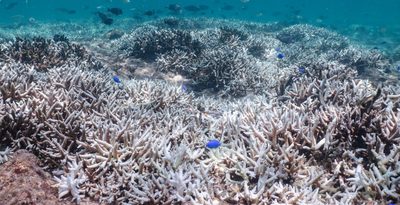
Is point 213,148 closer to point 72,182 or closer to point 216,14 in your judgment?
point 72,182

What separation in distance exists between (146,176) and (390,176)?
2592 mm

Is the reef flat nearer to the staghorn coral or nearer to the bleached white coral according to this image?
the bleached white coral

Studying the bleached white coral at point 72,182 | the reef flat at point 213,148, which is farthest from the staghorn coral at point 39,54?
the bleached white coral at point 72,182

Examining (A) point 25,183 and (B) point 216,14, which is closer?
(A) point 25,183

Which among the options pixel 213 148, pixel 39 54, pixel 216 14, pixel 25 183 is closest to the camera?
pixel 25 183

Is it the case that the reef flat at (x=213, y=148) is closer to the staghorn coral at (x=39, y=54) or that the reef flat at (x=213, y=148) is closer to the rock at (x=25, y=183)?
the rock at (x=25, y=183)

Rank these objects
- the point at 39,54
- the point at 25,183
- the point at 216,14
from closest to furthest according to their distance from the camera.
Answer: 1. the point at 25,183
2. the point at 39,54
3. the point at 216,14

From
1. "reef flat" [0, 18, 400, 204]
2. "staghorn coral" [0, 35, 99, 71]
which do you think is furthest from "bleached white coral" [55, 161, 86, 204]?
"staghorn coral" [0, 35, 99, 71]

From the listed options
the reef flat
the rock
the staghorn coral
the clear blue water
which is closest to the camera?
the rock

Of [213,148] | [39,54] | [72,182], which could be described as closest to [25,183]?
[72,182]

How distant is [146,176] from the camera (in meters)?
3.52

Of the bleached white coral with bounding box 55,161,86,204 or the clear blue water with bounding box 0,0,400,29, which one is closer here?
the bleached white coral with bounding box 55,161,86,204

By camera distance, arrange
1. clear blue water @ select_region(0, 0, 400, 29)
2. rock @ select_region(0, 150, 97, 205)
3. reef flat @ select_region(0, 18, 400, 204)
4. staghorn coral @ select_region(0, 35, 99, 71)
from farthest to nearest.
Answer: clear blue water @ select_region(0, 0, 400, 29), staghorn coral @ select_region(0, 35, 99, 71), reef flat @ select_region(0, 18, 400, 204), rock @ select_region(0, 150, 97, 205)

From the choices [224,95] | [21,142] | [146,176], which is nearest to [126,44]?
[224,95]
